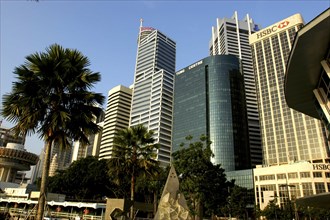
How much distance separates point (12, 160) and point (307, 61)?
98746 millimetres

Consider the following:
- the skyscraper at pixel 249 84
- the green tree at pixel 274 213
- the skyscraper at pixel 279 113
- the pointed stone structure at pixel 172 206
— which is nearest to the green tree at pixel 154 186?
the green tree at pixel 274 213

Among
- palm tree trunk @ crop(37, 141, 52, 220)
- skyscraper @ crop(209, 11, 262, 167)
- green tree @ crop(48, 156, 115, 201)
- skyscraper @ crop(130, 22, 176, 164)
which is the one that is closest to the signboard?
skyscraper @ crop(209, 11, 262, 167)

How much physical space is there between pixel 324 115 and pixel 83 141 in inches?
680

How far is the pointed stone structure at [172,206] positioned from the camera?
20.2 meters

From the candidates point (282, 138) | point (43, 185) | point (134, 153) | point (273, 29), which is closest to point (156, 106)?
point (273, 29)

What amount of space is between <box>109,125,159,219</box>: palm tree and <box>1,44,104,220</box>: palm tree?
396 inches

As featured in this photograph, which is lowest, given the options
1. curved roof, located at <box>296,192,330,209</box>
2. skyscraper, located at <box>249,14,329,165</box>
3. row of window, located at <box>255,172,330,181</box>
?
curved roof, located at <box>296,192,330,209</box>

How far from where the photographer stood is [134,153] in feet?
85.5

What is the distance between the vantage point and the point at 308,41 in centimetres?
1591

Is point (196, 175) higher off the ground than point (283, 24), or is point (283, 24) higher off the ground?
point (283, 24)

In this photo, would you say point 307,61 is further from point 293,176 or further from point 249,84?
point 249,84

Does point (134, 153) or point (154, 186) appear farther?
point (154, 186)

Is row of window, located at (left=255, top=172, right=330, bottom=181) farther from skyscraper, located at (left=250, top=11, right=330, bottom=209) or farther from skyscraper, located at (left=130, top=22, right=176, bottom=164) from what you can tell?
skyscraper, located at (left=130, top=22, right=176, bottom=164)

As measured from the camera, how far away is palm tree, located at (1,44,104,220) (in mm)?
14844
